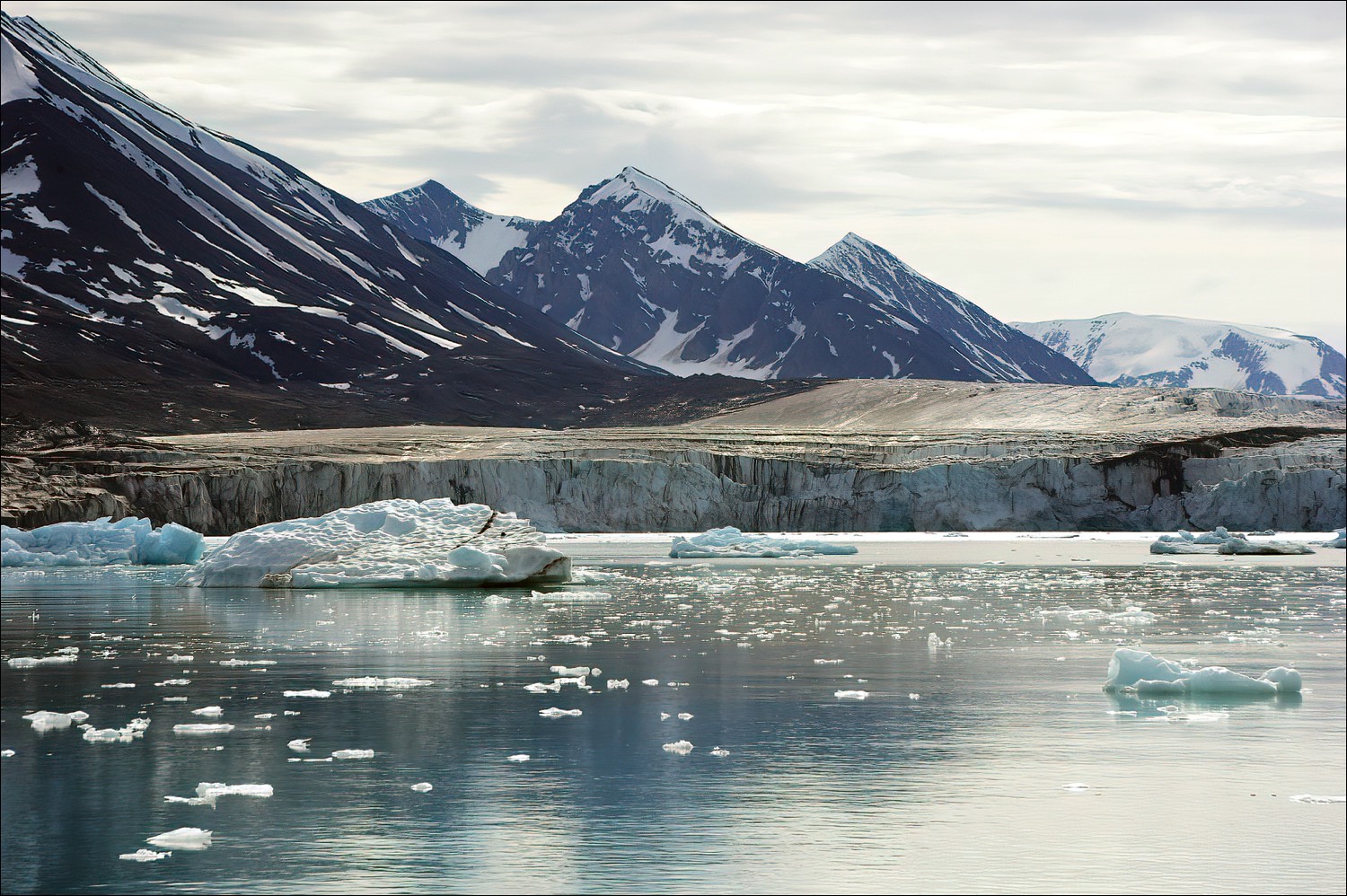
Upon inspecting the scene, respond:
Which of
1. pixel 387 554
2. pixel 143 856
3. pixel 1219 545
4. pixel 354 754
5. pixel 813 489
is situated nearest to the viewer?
pixel 143 856

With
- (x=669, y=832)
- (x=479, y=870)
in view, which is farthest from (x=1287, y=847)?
(x=479, y=870)

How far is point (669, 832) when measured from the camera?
429 inches

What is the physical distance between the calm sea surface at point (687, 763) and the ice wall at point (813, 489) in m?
42.9

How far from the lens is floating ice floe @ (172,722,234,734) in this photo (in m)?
14.8

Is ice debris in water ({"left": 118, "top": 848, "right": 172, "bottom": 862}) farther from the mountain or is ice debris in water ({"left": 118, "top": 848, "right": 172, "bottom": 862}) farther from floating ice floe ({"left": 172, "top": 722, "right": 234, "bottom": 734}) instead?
the mountain

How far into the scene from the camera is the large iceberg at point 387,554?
115 ft

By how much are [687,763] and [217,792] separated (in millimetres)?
4157

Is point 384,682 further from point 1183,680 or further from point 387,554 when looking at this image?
point 387,554

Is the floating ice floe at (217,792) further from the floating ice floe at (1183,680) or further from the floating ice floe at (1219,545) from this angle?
the floating ice floe at (1219,545)

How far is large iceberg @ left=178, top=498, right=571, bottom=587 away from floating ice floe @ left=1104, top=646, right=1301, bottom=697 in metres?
19.9

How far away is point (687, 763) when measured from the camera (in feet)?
44.0

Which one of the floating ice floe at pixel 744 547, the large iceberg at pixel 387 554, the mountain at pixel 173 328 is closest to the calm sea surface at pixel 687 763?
the large iceberg at pixel 387 554

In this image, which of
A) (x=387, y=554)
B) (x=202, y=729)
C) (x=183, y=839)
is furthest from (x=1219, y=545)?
(x=183, y=839)

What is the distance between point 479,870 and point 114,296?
171314 millimetres
